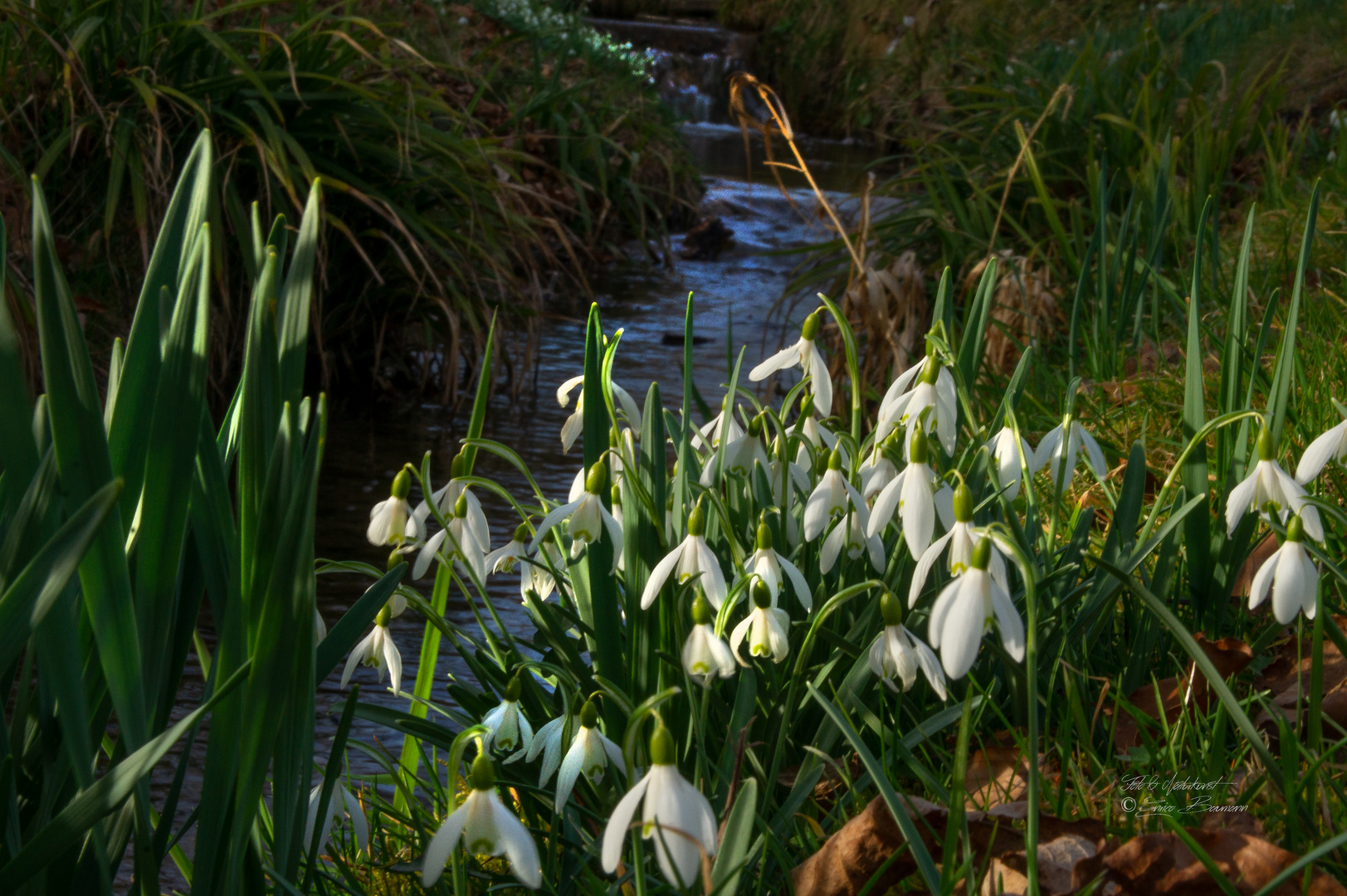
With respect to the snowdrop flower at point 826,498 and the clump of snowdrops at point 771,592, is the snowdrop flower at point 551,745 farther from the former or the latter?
the snowdrop flower at point 826,498

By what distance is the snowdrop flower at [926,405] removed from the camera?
4.60 feet

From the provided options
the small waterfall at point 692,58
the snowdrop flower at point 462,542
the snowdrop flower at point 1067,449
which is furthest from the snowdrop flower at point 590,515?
the small waterfall at point 692,58

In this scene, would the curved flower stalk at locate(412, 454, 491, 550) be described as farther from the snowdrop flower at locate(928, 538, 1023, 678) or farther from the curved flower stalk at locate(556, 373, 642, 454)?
the snowdrop flower at locate(928, 538, 1023, 678)

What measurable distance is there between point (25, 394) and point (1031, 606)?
2.71 ft

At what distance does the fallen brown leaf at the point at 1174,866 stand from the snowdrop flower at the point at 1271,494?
327mm

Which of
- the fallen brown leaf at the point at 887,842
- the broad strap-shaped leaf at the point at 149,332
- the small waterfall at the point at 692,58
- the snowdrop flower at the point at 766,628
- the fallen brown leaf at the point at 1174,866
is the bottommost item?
the fallen brown leaf at the point at 887,842

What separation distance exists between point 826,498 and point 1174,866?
52 centimetres

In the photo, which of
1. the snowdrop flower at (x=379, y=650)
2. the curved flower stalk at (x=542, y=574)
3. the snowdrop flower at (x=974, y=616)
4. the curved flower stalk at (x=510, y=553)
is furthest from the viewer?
the curved flower stalk at (x=542, y=574)

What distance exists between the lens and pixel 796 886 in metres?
1.22

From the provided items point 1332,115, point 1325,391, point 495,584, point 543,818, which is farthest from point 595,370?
point 1332,115

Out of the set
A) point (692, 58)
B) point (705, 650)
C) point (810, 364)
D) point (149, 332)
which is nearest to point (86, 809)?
point (149, 332)

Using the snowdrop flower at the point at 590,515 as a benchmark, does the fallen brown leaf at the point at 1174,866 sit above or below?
below

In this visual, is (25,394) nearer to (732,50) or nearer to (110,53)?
(110,53)

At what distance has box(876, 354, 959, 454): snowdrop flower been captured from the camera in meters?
1.40
